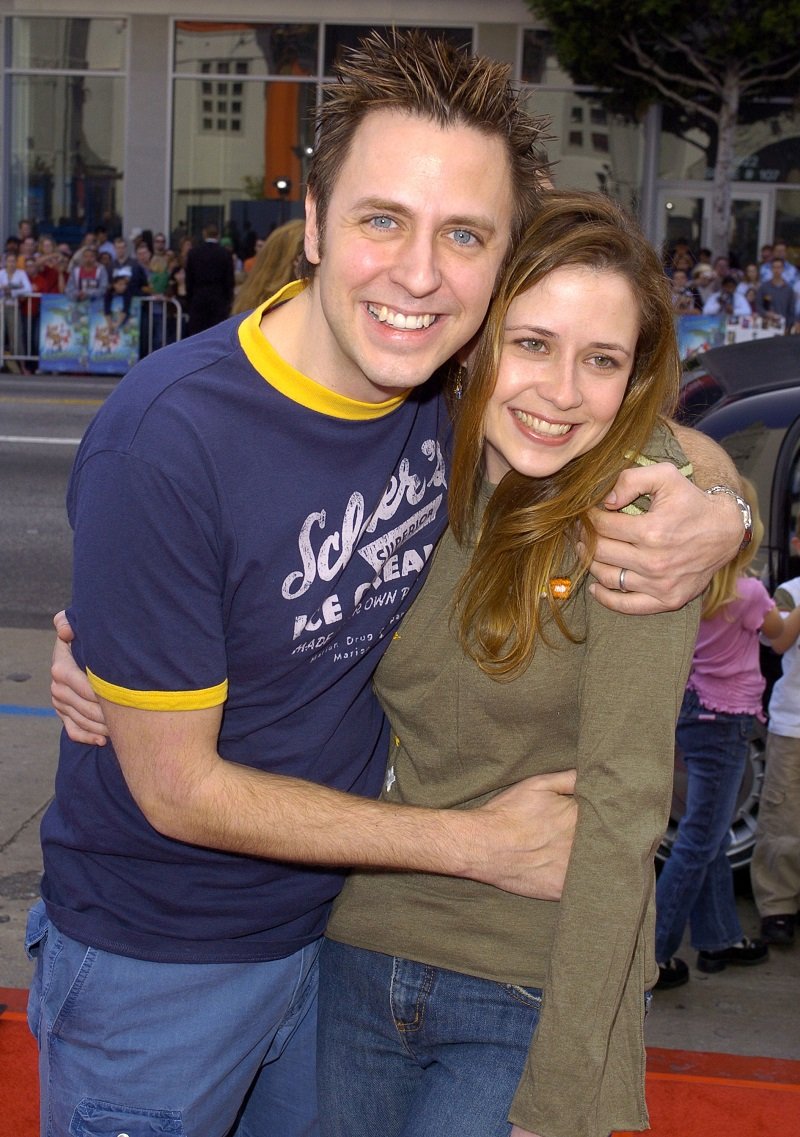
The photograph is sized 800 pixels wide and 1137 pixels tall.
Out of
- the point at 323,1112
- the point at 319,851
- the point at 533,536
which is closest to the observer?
the point at 319,851

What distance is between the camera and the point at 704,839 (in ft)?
14.3

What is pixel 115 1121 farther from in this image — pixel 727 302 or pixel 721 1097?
pixel 727 302

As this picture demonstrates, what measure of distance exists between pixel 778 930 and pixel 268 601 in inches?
125

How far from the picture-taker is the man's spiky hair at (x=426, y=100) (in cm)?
198

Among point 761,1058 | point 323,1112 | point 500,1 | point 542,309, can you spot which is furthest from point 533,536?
point 500,1

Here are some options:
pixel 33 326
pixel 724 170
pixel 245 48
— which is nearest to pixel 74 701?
pixel 33 326

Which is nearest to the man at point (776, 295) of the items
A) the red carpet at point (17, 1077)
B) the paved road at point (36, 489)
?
the paved road at point (36, 489)

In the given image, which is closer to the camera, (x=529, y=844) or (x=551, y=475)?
(x=529, y=844)

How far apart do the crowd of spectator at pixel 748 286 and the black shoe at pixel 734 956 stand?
41.4ft

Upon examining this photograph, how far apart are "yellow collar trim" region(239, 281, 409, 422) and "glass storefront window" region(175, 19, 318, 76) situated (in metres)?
24.4

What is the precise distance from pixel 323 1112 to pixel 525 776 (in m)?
0.66

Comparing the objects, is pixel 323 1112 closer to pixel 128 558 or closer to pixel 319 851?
pixel 319 851

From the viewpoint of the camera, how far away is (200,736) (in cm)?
192

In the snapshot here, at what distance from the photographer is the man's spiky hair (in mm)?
1980
